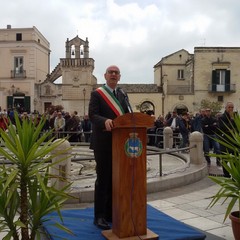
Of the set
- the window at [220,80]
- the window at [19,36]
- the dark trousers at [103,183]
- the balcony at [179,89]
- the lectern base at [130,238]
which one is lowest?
the lectern base at [130,238]

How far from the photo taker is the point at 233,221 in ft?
15.0

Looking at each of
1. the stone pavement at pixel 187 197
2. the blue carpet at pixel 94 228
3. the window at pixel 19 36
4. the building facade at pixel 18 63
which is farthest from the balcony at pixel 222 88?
the blue carpet at pixel 94 228

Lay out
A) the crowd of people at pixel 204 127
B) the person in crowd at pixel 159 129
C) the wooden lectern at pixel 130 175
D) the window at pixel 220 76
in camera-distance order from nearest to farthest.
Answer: the wooden lectern at pixel 130 175
the crowd of people at pixel 204 127
the person in crowd at pixel 159 129
the window at pixel 220 76

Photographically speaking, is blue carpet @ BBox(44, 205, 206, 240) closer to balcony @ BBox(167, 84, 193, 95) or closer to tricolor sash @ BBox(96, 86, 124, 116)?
tricolor sash @ BBox(96, 86, 124, 116)

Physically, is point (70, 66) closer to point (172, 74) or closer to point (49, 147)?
point (172, 74)

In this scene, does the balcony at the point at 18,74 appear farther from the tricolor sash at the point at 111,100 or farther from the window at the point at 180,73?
the tricolor sash at the point at 111,100

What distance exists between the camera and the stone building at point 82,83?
1561 inches

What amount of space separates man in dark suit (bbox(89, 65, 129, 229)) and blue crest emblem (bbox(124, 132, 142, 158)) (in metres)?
0.58

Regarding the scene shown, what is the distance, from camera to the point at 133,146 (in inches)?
166

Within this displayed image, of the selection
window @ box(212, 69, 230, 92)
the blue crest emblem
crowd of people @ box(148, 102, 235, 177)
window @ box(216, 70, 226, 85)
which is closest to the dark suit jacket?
the blue crest emblem

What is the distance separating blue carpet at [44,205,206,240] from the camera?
4570mm

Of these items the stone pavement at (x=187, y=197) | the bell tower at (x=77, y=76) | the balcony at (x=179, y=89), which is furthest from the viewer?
the balcony at (x=179, y=89)

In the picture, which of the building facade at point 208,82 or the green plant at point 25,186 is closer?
the green plant at point 25,186

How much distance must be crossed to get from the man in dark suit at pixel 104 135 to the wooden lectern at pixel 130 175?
18.7 inches
